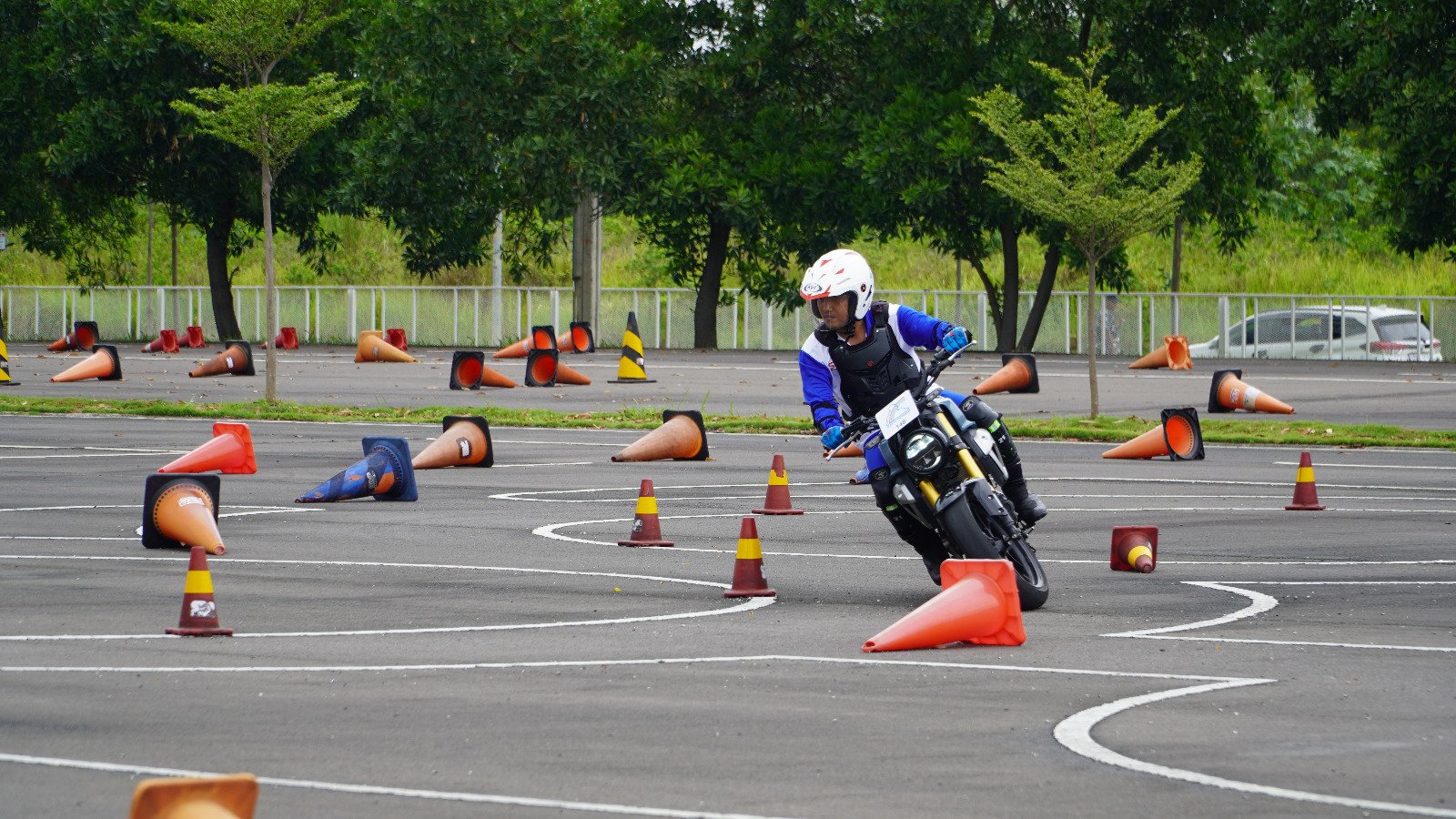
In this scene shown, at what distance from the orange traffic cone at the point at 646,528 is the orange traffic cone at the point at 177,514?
265 cm

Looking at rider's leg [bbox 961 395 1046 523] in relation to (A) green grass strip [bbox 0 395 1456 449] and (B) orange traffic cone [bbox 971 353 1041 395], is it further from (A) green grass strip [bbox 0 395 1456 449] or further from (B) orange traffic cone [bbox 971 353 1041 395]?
(B) orange traffic cone [bbox 971 353 1041 395]

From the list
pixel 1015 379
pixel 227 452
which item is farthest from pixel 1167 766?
pixel 1015 379

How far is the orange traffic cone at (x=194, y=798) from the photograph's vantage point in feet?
15.1

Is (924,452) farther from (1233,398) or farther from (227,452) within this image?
(1233,398)

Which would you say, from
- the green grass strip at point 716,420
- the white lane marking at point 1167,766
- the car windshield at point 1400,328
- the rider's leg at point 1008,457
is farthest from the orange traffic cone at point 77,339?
the white lane marking at point 1167,766

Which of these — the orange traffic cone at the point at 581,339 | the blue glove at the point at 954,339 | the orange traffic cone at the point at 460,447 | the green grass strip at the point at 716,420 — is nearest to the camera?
the blue glove at the point at 954,339

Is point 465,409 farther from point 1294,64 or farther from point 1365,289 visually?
point 1365,289

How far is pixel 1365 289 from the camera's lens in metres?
62.5

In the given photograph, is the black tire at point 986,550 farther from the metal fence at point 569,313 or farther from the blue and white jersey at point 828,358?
the metal fence at point 569,313

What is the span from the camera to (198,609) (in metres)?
9.53

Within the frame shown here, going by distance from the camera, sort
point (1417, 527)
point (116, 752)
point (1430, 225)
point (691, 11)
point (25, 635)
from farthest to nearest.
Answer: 1. point (691, 11)
2. point (1430, 225)
3. point (1417, 527)
4. point (25, 635)
5. point (116, 752)

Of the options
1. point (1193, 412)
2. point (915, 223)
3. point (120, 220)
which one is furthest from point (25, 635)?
point (120, 220)

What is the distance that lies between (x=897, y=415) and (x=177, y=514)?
16.9 feet

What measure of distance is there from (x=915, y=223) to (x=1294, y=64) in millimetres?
9710
